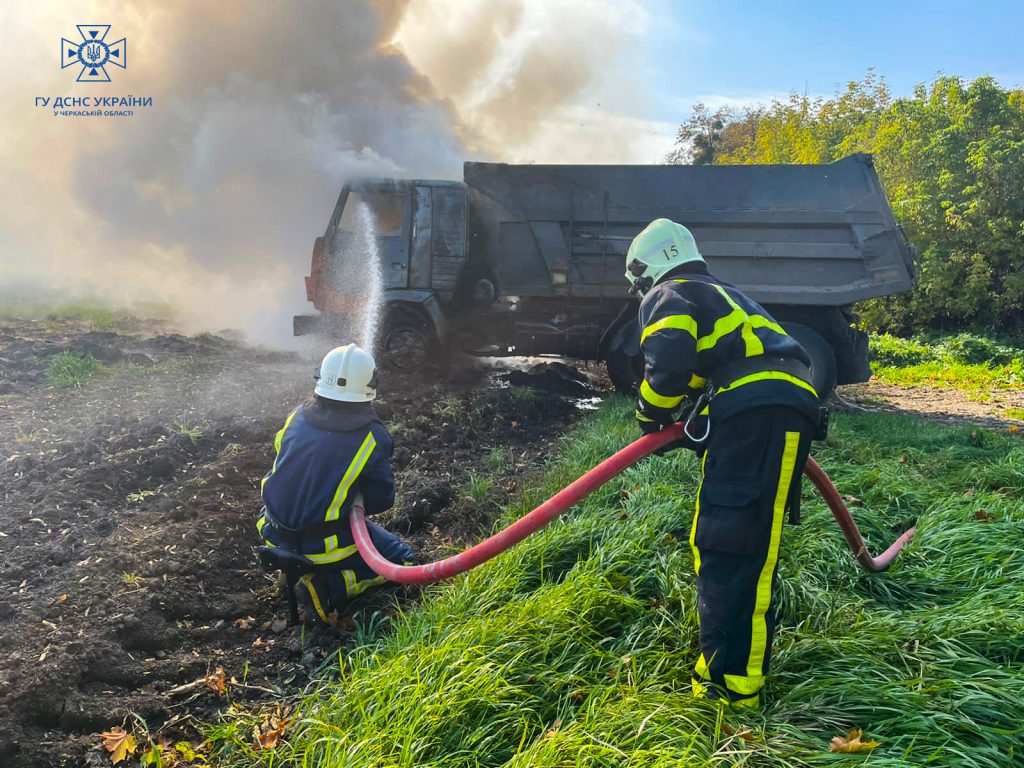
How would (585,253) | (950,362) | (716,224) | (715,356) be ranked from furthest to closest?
(950,362) < (585,253) < (716,224) < (715,356)

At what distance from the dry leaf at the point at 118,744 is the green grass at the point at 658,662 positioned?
0.27 meters

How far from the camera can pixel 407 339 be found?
877 centimetres

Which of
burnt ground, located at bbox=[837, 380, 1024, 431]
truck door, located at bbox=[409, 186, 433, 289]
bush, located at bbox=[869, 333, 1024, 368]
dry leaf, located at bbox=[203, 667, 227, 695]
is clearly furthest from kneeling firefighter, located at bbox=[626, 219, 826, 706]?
bush, located at bbox=[869, 333, 1024, 368]

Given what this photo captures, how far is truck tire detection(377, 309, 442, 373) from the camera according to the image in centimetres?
876

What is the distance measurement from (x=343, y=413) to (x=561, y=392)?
18.1 feet

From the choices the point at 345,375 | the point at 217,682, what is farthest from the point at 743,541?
the point at 217,682

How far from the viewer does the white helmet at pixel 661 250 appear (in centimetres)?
291

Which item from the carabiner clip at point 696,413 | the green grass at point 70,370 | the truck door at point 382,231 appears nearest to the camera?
the carabiner clip at point 696,413

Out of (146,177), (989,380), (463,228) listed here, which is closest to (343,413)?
(463,228)

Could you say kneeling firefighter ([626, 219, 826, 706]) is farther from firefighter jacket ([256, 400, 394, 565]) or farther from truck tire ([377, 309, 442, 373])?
truck tire ([377, 309, 442, 373])

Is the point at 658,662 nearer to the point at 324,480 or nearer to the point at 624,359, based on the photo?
the point at 324,480

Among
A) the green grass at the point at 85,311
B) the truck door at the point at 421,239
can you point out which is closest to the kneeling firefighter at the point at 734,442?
the truck door at the point at 421,239

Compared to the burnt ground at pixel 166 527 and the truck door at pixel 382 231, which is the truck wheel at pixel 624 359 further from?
the truck door at pixel 382 231

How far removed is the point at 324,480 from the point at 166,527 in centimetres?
165
